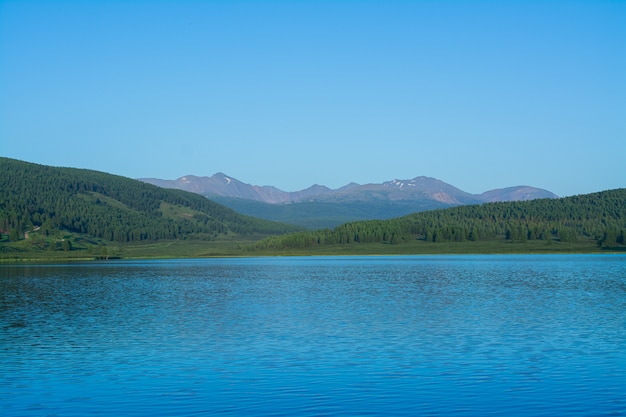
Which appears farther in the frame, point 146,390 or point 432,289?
point 432,289

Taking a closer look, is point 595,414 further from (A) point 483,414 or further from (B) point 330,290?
(B) point 330,290

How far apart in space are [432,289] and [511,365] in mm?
45670

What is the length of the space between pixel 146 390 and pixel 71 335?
60.2 feet

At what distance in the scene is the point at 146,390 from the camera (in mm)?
28578

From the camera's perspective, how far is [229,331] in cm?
4519

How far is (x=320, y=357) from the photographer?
35031 mm

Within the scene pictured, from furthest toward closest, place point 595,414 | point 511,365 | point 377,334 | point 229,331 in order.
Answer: point 229,331, point 377,334, point 511,365, point 595,414

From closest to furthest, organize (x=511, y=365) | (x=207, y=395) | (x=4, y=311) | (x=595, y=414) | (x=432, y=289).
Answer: (x=595, y=414), (x=207, y=395), (x=511, y=365), (x=4, y=311), (x=432, y=289)

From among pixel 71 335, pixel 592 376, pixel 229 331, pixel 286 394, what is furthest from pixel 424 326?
pixel 71 335

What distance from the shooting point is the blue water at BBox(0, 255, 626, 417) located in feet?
85.4

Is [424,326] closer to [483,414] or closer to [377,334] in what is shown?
[377,334]

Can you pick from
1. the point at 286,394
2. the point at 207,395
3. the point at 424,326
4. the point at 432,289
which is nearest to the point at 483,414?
the point at 286,394

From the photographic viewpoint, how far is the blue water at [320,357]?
26.0m

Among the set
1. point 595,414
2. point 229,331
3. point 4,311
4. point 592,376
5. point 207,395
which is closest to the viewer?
point 595,414
